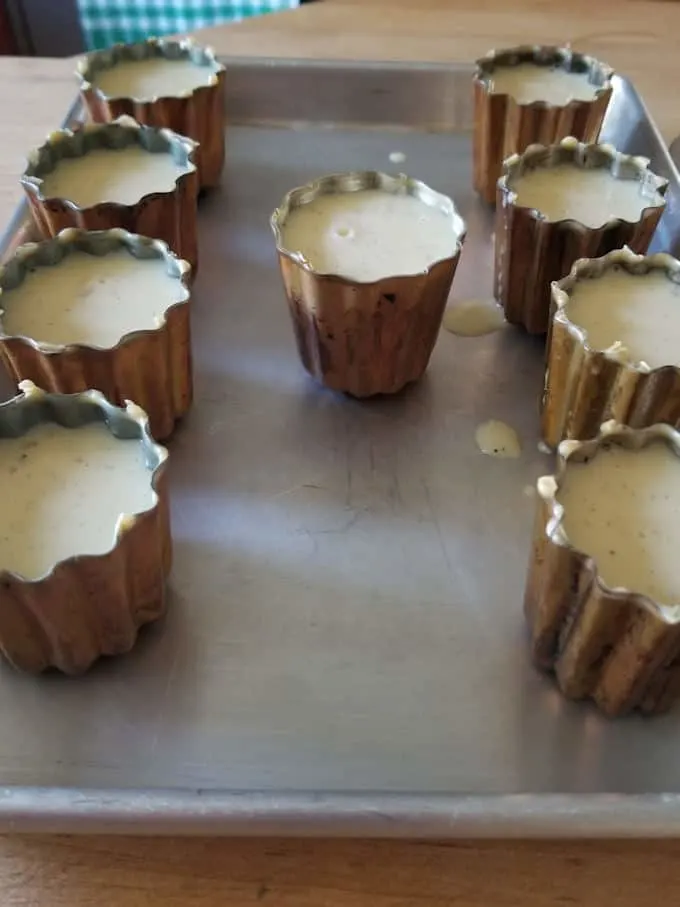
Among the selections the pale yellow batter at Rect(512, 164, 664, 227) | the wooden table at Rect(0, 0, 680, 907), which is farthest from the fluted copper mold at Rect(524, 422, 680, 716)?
the pale yellow batter at Rect(512, 164, 664, 227)

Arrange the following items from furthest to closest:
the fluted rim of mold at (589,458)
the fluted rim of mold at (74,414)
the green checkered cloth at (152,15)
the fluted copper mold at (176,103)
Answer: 1. the green checkered cloth at (152,15)
2. the fluted copper mold at (176,103)
3. the fluted rim of mold at (74,414)
4. the fluted rim of mold at (589,458)

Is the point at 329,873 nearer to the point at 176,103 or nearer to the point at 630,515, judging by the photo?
the point at 630,515

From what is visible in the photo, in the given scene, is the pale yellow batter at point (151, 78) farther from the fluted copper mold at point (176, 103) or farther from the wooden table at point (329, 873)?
the wooden table at point (329, 873)

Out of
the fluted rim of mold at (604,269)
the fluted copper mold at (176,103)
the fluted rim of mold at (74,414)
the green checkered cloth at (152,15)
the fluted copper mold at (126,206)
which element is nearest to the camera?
the fluted rim of mold at (74,414)

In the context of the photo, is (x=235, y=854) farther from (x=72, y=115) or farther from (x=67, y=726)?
(x=72, y=115)

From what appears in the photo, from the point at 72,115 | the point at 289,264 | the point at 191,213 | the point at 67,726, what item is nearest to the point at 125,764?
the point at 67,726

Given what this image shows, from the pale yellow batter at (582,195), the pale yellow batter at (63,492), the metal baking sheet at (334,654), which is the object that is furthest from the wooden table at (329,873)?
the pale yellow batter at (582,195)

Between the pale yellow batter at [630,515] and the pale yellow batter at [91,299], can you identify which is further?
the pale yellow batter at [91,299]
